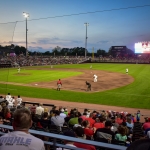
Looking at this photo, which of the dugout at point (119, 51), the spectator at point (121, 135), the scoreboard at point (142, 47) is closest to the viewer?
the spectator at point (121, 135)

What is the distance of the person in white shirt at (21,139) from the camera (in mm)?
2486

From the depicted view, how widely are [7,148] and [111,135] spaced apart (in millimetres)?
4300

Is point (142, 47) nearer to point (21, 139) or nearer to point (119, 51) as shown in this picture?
point (119, 51)

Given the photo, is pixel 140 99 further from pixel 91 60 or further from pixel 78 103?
pixel 91 60

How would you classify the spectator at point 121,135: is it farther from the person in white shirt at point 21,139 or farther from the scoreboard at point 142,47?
the scoreboard at point 142,47

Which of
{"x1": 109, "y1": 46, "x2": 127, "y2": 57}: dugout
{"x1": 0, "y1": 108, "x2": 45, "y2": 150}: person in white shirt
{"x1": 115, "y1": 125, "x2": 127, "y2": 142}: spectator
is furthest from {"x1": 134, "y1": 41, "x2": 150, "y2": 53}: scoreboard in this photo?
{"x1": 0, "y1": 108, "x2": 45, "y2": 150}: person in white shirt

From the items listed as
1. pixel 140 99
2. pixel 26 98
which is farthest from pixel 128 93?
pixel 26 98

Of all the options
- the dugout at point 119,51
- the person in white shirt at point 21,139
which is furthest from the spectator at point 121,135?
the dugout at point 119,51

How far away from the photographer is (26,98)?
20406 mm

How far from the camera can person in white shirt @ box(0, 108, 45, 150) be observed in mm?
2486

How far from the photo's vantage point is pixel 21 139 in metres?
2.54

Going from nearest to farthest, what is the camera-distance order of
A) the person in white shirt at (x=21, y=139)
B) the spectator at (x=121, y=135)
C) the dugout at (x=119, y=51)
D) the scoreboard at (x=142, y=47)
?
the person in white shirt at (x=21, y=139), the spectator at (x=121, y=135), the scoreboard at (x=142, y=47), the dugout at (x=119, y=51)

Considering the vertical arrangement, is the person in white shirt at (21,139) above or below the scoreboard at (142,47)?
below

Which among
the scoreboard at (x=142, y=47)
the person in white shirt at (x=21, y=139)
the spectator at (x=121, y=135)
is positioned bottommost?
the spectator at (x=121, y=135)
